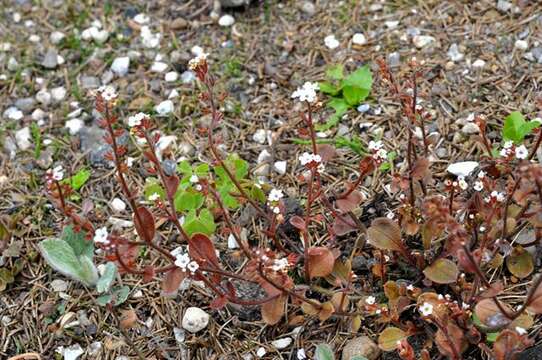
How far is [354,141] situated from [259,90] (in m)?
0.72

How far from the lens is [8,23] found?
4.32 m

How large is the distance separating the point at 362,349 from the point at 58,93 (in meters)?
2.34

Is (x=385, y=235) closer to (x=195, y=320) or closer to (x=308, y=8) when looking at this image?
(x=195, y=320)

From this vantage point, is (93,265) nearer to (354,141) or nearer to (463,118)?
(354,141)

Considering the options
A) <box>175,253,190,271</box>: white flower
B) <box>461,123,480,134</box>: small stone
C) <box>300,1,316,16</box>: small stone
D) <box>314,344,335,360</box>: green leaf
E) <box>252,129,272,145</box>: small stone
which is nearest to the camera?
<box>175,253,190,271</box>: white flower

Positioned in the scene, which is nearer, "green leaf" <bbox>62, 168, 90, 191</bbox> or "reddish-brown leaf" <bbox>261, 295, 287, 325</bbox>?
"reddish-brown leaf" <bbox>261, 295, 287, 325</bbox>

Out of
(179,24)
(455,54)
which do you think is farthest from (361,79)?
(179,24)

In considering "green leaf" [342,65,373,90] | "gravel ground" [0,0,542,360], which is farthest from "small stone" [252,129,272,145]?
"green leaf" [342,65,373,90]

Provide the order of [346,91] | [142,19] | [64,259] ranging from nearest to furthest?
[64,259] < [346,91] < [142,19]

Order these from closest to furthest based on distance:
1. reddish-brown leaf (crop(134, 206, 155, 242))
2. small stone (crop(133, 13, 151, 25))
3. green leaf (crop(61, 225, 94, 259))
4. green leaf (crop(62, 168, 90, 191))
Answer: reddish-brown leaf (crop(134, 206, 155, 242)), green leaf (crop(61, 225, 94, 259)), green leaf (crop(62, 168, 90, 191)), small stone (crop(133, 13, 151, 25))

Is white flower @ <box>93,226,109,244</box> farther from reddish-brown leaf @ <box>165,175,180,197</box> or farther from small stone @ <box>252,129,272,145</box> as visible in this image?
small stone @ <box>252,129,272,145</box>

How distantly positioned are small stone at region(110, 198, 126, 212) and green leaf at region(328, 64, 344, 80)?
128 cm

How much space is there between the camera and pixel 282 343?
268 cm

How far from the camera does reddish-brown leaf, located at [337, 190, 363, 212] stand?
2.57 meters
